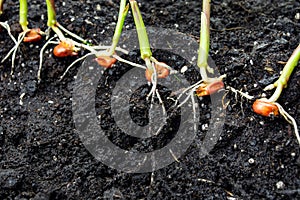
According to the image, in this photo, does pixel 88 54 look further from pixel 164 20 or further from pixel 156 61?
pixel 164 20

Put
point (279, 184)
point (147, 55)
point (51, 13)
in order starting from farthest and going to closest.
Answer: point (51, 13) → point (147, 55) → point (279, 184)

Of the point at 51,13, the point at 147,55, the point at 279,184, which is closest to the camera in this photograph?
the point at 279,184

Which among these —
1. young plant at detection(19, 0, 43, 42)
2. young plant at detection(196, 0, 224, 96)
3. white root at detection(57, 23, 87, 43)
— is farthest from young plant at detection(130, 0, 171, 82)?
young plant at detection(19, 0, 43, 42)

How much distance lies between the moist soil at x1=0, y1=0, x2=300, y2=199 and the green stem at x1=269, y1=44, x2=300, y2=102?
0.04 meters

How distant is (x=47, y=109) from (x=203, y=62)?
48cm

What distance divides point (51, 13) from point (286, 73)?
0.72 meters

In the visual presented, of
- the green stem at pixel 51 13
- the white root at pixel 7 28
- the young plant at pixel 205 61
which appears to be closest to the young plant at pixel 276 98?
the young plant at pixel 205 61

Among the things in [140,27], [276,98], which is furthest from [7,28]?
[276,98]

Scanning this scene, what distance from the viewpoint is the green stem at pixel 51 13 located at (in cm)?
156

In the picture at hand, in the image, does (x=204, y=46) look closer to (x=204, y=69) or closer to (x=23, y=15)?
(x=204, y=69)

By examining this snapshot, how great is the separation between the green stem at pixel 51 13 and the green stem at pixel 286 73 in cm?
70

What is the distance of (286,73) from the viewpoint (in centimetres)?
137

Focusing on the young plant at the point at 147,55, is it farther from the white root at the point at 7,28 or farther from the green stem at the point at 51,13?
the white root at the point at 7,28

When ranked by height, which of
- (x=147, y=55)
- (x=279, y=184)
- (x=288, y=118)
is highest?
(x=147, y=55)
